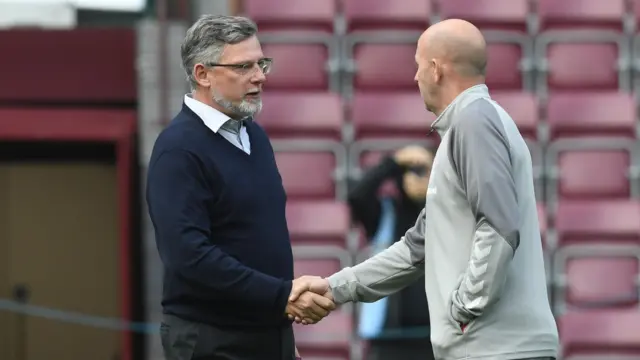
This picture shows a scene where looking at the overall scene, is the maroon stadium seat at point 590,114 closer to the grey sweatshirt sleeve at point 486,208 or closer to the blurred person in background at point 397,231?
the blurred person in background at point 397,231

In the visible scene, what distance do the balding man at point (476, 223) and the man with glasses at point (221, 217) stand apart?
20.7 inches

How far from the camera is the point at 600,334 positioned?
8188 mm

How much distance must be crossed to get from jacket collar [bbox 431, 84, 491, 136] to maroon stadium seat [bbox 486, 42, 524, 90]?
16.3 feet

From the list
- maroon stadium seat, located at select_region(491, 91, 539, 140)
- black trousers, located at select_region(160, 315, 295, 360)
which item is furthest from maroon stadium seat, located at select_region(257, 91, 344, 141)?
black trousers, located at select_region(160, 315, 295, 360)

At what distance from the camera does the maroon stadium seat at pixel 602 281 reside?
27.4 feet

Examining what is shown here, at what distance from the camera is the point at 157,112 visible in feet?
28.8

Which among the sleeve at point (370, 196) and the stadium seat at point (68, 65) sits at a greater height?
the stadium seat at point (68, 65)

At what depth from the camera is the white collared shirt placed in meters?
4.39

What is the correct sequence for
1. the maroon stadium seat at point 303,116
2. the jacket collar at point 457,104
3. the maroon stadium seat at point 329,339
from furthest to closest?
1. the maroon stadium seat at point 303,116
2. the maroon stadium seat at point 329,339
3. the jacket collar at point 457,104

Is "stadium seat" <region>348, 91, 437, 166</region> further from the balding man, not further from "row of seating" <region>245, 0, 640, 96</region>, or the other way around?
the balding man

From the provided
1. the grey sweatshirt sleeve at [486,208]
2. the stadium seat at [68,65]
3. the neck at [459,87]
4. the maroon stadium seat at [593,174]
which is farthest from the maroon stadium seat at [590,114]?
the grey sweatshirt sleeve at [486,208]

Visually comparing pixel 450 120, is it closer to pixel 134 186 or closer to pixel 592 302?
pixel 592 302

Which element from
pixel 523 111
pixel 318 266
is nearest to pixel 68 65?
pixel 318 266

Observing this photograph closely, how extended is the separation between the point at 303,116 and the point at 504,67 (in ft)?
4.36
